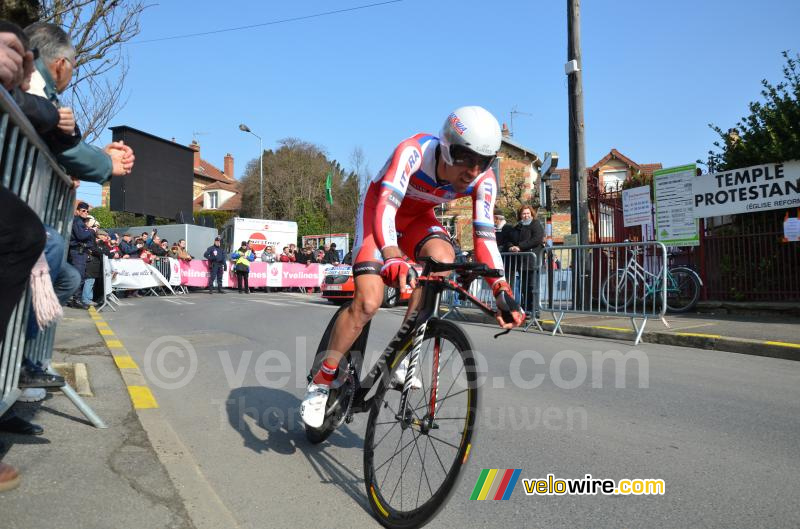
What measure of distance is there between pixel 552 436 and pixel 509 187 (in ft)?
139

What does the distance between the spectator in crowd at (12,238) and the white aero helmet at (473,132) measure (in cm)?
188

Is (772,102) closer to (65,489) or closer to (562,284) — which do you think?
(562,284)

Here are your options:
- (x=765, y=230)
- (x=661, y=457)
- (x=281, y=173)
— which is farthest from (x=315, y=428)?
(x=281, y=173)

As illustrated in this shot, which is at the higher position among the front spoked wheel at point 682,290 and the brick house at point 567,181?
the brick house at point 567,181

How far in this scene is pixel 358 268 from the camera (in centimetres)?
344

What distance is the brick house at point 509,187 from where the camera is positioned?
4500cm

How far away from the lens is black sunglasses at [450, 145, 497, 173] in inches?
127

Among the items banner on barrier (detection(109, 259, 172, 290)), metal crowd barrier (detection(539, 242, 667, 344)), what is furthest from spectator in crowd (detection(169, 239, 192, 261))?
metal crowd barrier (detection(539, 242, 667, 344))

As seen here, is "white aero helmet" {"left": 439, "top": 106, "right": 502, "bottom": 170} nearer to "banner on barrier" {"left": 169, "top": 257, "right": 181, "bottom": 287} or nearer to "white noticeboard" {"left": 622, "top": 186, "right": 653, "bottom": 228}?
"white noticeboard" {"left": 622, "top": 186, "right": 653, "bottom": 228}

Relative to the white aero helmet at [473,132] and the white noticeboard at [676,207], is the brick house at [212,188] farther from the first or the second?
the white aero helmet at [473,132]

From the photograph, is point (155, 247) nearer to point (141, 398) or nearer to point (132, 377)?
point (132, 377)

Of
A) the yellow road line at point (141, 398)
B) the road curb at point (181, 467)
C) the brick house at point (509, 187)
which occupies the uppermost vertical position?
the brick house at point (509, 187)

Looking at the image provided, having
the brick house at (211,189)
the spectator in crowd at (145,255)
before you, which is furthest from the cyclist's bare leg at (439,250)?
the brick house at (211,189)

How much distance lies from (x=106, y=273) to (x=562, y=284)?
958 centimetres
